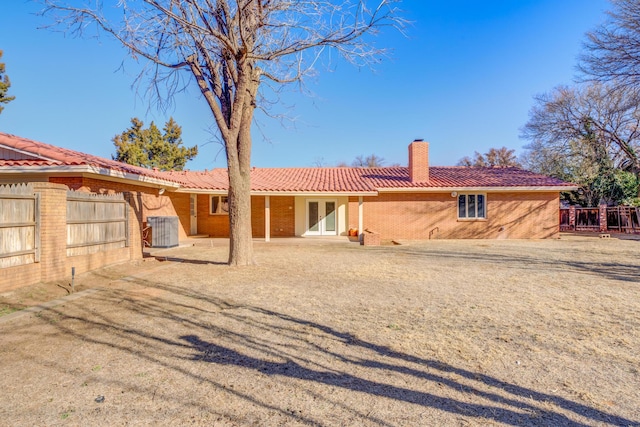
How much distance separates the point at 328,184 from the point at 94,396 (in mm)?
16584

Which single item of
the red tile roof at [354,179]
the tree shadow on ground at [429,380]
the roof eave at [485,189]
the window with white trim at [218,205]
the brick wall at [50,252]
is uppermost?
the red tile roof at [354,179]

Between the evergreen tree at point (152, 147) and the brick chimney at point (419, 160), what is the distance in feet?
94.2

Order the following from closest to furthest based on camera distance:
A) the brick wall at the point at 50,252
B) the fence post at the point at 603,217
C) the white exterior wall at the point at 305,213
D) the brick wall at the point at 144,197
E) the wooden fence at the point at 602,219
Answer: the brick wall at the point at 50,252 < the brick wall at the point at 144,197 < the white exterior wall at the point at 305,213 < the wooden fence at the point at 602,219 < the fence post at the point at 603,217

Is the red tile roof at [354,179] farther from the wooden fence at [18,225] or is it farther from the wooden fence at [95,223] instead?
the wooden fence at [18,225]

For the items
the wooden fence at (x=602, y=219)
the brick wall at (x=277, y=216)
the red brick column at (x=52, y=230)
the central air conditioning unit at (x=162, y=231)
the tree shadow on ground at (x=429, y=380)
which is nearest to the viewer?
the tree shadow on ground at (x=429, y=380)

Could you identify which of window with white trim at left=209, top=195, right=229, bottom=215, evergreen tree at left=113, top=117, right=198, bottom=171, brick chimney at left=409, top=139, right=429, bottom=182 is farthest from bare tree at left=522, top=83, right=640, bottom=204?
evergreen tree at left=113, top=117, right=198, bottom=171

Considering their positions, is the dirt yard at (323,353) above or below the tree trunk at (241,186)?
below

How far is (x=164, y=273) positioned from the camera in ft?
29.2

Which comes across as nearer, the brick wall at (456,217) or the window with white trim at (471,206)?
the brick wall at (456,217)

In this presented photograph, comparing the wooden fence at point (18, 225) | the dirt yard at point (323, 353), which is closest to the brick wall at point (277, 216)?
the dirt yard at point (323, 353)

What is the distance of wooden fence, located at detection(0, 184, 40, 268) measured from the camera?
6.29 metres

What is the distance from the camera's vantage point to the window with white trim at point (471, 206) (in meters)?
19.2

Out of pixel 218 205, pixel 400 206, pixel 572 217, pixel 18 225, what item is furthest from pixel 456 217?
pixel 18 225

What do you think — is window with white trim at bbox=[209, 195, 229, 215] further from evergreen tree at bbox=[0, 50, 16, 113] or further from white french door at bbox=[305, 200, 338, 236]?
evergreen tree at bbox=[0, 50, 16, 113]
